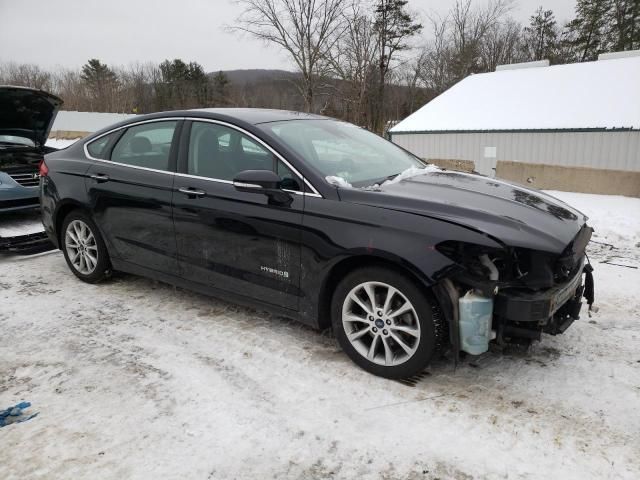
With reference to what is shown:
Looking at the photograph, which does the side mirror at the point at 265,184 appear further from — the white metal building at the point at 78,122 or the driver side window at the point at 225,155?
the white metal building at the point at 78,122

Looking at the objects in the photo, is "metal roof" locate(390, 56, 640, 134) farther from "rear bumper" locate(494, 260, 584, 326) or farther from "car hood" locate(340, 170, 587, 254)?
"rear bumper" locate(494, 260, 584, 326)

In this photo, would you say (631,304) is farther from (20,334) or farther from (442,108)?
(442,108)

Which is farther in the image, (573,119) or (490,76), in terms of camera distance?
(490,76)

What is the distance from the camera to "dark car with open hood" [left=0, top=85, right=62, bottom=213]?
594cm

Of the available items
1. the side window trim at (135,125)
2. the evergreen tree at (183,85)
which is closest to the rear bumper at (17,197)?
the side window trim at (135,125)

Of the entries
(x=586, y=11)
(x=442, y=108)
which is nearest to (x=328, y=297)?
(x=442, y=108)

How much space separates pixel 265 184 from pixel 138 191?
1.44 m

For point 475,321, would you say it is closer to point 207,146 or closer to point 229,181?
point 229,181

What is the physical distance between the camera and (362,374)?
3.06 m

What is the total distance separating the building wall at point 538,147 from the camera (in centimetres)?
1664

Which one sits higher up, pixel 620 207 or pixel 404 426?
pixel 620 207

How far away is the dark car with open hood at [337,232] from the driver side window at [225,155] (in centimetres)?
1

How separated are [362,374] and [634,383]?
63.8 inches

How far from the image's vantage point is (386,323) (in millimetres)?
2928
